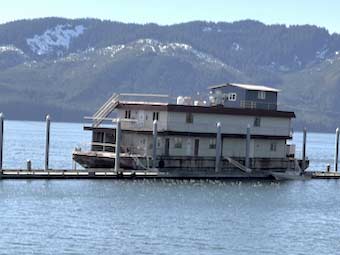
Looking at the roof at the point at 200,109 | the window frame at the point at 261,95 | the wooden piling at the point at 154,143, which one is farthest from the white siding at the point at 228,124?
the wooden piling at the point at 154,143

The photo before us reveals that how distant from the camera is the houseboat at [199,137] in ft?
262

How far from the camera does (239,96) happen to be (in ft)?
285

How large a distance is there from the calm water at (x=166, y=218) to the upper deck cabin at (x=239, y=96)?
26.7 feet

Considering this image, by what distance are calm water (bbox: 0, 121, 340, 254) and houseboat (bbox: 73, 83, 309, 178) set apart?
9.25 feet

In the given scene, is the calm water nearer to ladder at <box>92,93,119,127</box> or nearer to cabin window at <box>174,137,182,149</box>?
cabin window at <box>174,137,182,149</box>

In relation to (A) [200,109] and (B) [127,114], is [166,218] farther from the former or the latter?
(B) [127,114]

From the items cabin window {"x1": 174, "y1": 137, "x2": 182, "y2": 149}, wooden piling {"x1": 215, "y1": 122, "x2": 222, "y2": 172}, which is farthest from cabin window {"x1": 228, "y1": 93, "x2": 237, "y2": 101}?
cabin window {"x1": 174, "y1": 137, "x2": 182, "y2": 149}

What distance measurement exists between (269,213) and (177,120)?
18274 mm

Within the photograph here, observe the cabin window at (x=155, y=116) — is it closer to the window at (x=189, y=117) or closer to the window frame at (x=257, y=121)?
Result: the window at (x=189, y=117)

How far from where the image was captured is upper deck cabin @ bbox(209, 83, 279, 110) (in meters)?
86.6

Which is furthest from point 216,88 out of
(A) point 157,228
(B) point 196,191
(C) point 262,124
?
(A) point 157,228

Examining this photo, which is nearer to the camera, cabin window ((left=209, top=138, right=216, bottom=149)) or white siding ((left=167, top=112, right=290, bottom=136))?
white siding ((left=167, top=112, right=290, bottom=136))

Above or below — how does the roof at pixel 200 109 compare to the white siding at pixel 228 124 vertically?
above

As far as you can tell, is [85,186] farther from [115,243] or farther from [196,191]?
[115,243]
